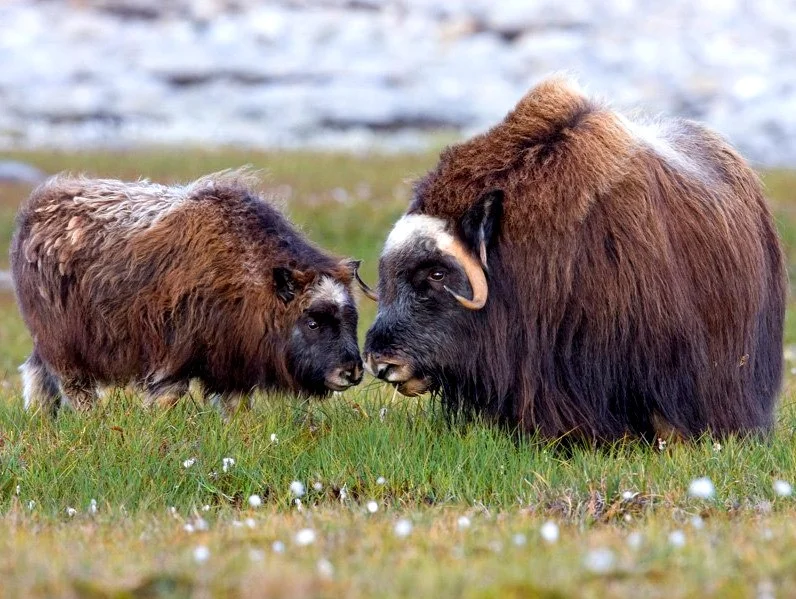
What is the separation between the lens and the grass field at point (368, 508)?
8.39 feet

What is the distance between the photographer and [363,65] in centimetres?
3191

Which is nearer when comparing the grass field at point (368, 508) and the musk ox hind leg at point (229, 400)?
the grass field at point (368, 508)

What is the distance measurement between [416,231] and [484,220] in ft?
0.88

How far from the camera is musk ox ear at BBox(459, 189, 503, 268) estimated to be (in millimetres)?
4461

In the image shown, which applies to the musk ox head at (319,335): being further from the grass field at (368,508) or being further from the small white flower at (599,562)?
the small white flower at (599,562)

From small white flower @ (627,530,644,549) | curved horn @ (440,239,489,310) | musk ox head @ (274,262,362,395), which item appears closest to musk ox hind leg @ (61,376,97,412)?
musk ox head @ (274,262,362,395)

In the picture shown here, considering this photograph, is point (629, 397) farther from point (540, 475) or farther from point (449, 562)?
point (449, 562)

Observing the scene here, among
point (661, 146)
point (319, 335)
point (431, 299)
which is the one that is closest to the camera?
point (431, 299)

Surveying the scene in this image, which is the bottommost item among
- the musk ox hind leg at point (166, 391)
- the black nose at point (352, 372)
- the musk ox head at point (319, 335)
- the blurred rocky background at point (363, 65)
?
the blurred rocky background at point (363, 65)

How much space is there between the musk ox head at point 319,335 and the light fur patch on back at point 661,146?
1.32m

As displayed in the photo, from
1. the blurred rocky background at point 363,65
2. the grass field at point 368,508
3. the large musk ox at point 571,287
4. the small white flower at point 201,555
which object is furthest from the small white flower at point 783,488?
the blurred rocky background at point 363,65

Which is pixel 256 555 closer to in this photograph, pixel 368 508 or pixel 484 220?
pixel 368 508

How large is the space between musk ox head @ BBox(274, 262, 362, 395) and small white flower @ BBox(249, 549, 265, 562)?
2198 millimetres

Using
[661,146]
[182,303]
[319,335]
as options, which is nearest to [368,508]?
[319,335]
